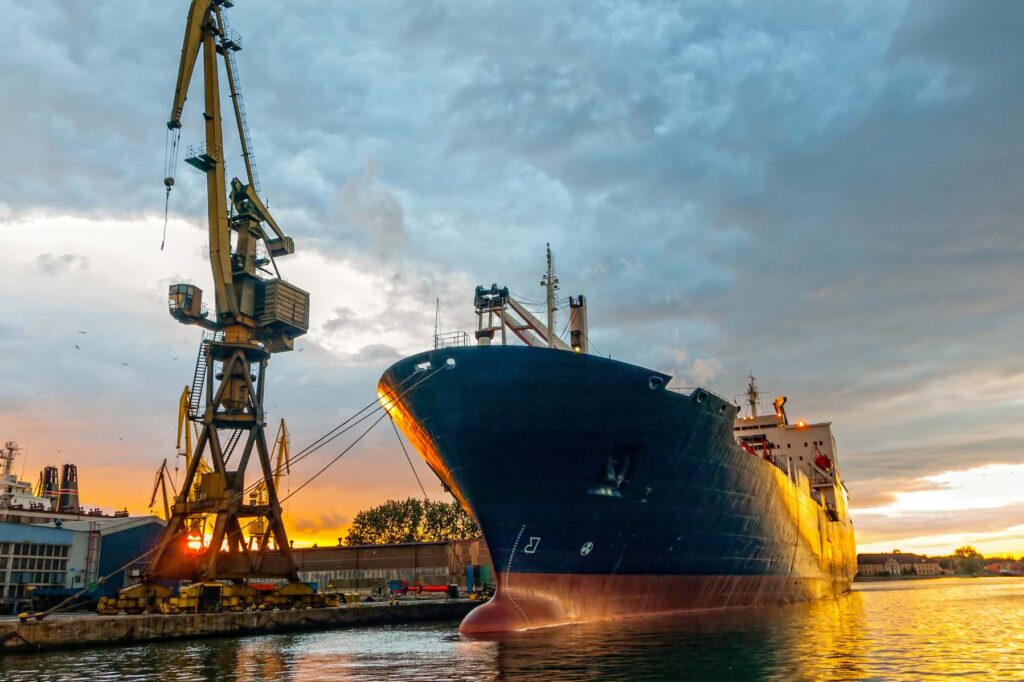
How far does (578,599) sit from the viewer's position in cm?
2094

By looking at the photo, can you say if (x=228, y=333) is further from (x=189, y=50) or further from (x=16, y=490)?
(x=16, y=490)

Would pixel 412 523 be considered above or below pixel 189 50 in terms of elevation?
below

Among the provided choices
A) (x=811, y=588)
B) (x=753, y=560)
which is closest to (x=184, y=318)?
(x=753, y=560)

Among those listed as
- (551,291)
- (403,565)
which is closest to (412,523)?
(403,565)

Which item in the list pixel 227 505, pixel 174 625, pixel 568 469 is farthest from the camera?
pixel 227 505

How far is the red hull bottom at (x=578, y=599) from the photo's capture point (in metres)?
20.2

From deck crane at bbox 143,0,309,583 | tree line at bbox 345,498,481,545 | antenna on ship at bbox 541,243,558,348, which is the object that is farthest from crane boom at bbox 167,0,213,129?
tree line at bbox 345,498,481,545

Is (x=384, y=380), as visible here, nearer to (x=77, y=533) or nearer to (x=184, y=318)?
(x=184, y=318)

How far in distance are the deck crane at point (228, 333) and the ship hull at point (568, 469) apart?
16.4 m

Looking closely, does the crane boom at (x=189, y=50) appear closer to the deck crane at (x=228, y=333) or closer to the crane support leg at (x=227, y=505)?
the deck crane at (x=228, y=333)

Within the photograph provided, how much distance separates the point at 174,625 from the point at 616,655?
17.8 metres

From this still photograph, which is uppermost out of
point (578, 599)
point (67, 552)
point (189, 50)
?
point (189, 50)

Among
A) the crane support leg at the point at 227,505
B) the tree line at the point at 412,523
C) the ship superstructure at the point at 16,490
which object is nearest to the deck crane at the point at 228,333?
the crane support leg at the point at 227,505

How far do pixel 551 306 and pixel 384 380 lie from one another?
7.77 metres
